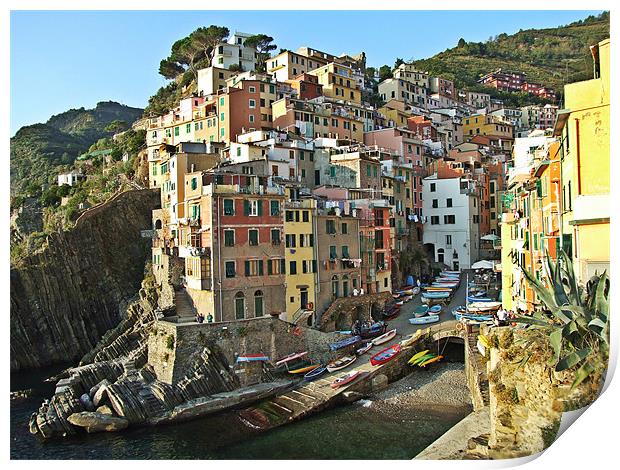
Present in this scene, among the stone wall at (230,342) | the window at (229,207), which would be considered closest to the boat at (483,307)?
the stone wall at (230,342)

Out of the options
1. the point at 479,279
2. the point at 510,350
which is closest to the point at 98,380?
the point at 510,350

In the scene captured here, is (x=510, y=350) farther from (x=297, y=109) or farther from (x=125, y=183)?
(x=125, y=183)

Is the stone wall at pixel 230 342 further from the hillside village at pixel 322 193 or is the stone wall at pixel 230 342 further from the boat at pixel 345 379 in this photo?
the boat at pixel 345 379

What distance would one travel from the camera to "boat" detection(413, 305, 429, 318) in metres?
36.0

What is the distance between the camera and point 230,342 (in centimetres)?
2825

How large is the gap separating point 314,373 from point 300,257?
24.0 feet

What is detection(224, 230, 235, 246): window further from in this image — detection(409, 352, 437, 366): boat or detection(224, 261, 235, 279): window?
detection(409, 352, 437, 366): boat

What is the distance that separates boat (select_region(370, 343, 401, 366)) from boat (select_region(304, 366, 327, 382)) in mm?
2602

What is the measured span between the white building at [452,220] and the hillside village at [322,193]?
0.12m

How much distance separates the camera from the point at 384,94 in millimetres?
75438

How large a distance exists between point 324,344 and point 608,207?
19005mm

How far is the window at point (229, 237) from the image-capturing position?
30016mm

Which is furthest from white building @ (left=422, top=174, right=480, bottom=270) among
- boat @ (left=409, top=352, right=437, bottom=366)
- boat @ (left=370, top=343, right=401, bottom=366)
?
boat @ (left=370, top=343, right=401, bottom=366)

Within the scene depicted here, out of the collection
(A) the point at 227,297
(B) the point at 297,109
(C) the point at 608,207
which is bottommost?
(A) the point at 227,297
